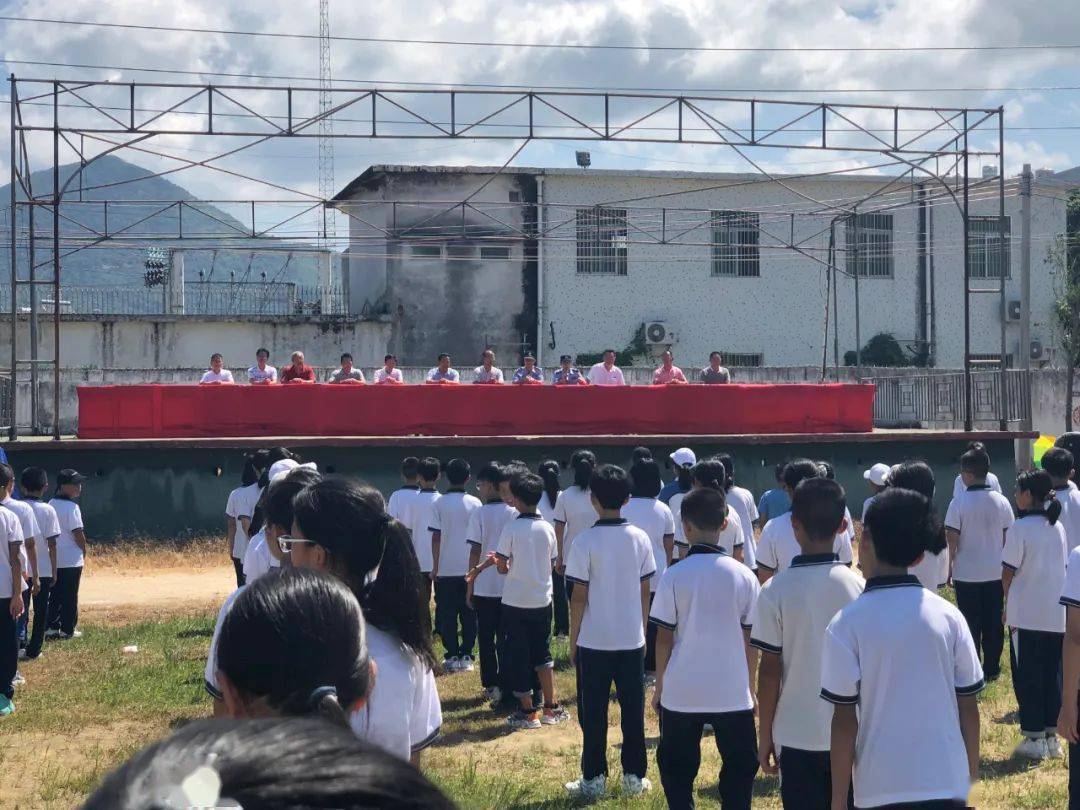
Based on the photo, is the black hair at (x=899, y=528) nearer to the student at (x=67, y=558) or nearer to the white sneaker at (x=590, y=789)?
the white sneaker at (x=590, y=789)

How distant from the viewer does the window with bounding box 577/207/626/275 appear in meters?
33.0

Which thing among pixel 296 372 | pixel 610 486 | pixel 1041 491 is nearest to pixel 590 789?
pixel 610 486

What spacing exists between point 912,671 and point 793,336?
102 ft

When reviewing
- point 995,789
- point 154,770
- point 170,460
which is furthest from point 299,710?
point 170,460

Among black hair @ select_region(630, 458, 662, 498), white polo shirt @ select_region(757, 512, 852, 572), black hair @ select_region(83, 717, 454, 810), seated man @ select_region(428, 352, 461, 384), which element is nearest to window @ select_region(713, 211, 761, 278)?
seated man @ select_region(428, 352, 461, 384)

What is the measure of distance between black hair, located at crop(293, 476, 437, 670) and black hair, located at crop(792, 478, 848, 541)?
1938 mm

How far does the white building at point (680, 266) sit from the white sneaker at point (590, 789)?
2443cm

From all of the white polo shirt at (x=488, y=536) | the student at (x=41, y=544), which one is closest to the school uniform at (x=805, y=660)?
the white polo shirt at (x=488, y=536)

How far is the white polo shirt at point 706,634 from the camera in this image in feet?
19.2

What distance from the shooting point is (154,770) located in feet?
3.94

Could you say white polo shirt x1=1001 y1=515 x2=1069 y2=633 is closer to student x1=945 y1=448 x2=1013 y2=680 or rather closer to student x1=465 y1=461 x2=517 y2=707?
student x1=945 y1=448 x2=1013 y2=680

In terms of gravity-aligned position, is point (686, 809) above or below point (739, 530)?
below

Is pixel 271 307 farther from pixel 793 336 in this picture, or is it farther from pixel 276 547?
pixel 276 547

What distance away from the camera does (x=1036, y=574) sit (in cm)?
784
